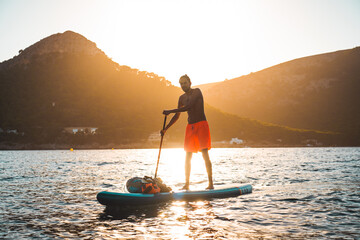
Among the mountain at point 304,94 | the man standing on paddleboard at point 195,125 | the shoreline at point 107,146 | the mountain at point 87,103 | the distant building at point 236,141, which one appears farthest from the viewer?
the mountain at point 304,94

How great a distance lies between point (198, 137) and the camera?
9.73 meters

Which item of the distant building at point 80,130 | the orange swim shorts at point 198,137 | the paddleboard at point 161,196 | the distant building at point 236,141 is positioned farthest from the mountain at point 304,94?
the orange swim shorts at point 198,137

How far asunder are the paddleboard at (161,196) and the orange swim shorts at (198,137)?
4.30 feet

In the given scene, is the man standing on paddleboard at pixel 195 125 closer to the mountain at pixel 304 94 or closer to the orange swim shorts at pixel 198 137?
the orange swim shorts at pixel 198 137

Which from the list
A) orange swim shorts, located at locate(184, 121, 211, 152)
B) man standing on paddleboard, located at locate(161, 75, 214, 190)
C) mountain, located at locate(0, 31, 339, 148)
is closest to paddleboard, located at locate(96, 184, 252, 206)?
man standing on paddleboard, located at locate(161, 75, 214, 190)

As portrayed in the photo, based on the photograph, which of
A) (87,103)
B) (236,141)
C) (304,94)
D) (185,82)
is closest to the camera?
(185,82)

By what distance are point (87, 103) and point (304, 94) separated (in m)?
114

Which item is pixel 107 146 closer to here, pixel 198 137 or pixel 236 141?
pixel 236 141

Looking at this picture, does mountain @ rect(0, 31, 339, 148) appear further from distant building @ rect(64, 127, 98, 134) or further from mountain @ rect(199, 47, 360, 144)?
mountain @ rect(199, 47, 360, 144)

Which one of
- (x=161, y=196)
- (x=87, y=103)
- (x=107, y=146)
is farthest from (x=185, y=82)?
(x=87, y=103)

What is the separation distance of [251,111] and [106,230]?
176413 millimetres

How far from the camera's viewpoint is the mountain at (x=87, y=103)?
382ft

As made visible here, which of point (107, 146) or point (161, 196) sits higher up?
point (107, 146)

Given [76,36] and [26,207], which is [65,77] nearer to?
[76,36]
